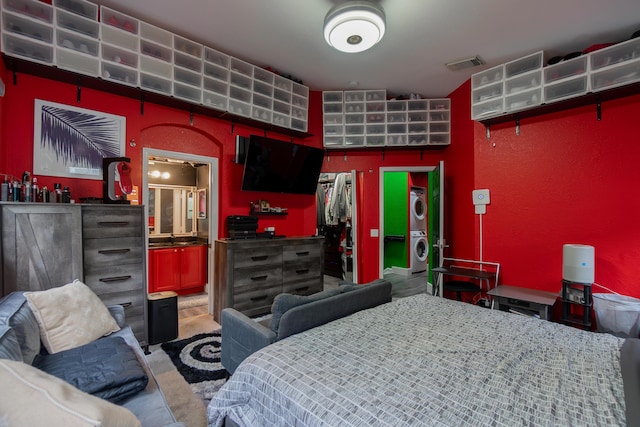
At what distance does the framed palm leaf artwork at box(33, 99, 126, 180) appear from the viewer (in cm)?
255

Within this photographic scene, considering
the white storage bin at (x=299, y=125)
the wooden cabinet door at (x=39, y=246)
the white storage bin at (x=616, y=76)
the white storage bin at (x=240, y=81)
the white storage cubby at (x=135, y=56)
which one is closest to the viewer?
the wooden cabinet door at (x=39, y=246)

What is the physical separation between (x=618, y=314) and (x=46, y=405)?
381 cm

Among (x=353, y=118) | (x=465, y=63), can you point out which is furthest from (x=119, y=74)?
(x=465, y=63)

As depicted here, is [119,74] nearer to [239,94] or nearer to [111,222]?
[239,94]

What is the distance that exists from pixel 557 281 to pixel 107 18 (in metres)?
5.16

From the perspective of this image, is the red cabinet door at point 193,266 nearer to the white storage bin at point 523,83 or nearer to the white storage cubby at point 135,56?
the white storage cubby at point 135,56

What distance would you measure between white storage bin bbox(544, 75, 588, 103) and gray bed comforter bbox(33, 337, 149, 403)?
4.06 metres

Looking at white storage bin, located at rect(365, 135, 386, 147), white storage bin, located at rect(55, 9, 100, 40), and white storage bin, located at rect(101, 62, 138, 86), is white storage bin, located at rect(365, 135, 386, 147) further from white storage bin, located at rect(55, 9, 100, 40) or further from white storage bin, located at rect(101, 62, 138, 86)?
white storage bin, located at rect(55, 9, 100, 40)

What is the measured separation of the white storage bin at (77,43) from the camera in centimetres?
245

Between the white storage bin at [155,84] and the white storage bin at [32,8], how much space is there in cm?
72

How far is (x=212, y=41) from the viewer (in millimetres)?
3180

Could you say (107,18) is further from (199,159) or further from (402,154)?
(402,154)

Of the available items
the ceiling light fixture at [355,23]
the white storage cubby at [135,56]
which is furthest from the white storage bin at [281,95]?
the ceiling light fixture at [355,23]

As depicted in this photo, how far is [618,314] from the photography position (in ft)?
8.48
